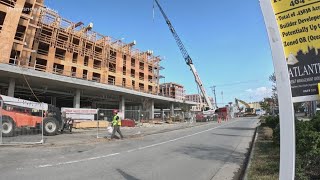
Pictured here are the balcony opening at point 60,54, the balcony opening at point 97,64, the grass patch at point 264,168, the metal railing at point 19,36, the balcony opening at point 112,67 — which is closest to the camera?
the grass patch at point 264,168

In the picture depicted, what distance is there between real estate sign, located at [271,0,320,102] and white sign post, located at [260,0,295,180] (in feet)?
0.49

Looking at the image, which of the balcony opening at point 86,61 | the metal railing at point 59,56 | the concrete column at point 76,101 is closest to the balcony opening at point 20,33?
the metal railing at point 59,56

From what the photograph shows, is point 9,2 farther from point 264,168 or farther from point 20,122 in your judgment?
point 264,168

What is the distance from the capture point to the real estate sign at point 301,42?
153 inches

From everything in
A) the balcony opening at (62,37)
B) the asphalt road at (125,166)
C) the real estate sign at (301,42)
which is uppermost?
the balcony opening at (62,37)

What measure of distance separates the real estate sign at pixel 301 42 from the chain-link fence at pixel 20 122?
15.3 metres

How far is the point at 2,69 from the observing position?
33438mm

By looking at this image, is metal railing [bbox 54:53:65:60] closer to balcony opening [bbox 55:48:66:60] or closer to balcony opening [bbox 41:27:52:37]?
balcony opening [bbox 55:48:66:60]

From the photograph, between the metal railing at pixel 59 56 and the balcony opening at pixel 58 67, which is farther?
the metal railing at pixel 59 56

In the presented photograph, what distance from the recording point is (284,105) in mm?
3943

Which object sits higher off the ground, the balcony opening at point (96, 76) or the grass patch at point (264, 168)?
the balcony opening at point (96, 76)

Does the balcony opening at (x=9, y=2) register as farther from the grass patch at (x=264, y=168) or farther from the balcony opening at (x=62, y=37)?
the grass patch at (x=264, y=168)

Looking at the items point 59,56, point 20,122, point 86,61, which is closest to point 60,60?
point 59,56

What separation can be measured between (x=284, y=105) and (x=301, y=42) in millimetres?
778
